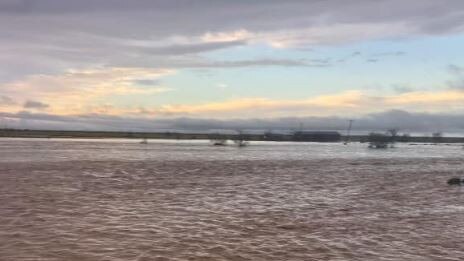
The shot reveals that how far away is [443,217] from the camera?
91.5ft

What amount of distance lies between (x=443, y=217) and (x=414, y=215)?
1.37 meters

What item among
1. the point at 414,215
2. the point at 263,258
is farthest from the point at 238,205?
the point at 263,258

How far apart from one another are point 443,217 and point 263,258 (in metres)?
14.2

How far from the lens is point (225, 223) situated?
24.1 m

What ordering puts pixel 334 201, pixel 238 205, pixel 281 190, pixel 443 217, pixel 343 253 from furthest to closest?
pixel 281 190, pixel 334 201, pixel 238 205, pixel 443 217, pixel 343 253

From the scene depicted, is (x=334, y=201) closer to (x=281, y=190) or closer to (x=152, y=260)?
(x=281, y=190)

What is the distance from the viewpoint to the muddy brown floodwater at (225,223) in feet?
59.8

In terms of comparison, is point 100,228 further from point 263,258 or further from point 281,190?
point 281,190

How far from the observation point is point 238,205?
30.9 metres

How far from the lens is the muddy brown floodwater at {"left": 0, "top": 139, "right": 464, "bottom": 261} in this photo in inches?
717

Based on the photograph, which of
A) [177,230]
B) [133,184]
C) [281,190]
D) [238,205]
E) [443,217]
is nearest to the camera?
[177,230]

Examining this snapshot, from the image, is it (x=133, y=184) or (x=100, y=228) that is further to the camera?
(x=133, y=184)

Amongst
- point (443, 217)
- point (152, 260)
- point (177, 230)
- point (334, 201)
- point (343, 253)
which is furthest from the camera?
point (334, 201)

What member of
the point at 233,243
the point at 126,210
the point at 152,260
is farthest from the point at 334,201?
the point at 152,260
